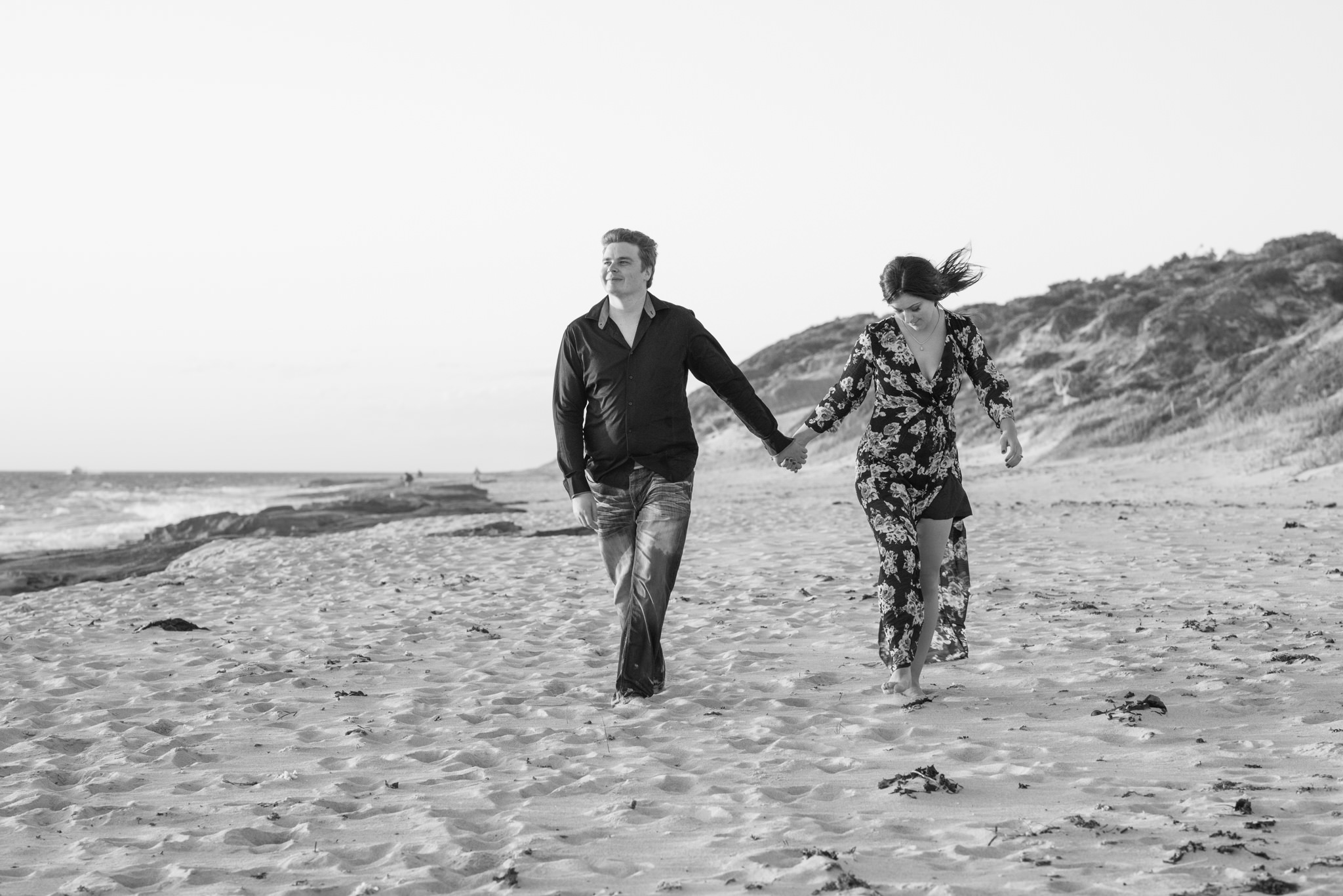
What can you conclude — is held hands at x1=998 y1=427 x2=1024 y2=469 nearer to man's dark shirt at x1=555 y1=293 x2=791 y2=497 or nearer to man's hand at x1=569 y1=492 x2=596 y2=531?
man's dark shirt at x1=555 y1=293 x2=791 y2=497

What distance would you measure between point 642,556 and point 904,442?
1.37m

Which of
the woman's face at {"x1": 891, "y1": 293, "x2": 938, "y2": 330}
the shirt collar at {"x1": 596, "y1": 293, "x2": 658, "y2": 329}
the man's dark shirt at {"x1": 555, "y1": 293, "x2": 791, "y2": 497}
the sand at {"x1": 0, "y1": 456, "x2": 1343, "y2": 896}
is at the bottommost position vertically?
the sand at {"x1": 0, "y1": 456, "x2": 1343, "y2": 896}

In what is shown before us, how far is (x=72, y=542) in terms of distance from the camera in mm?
26484

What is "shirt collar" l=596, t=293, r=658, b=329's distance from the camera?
5684 millimetres

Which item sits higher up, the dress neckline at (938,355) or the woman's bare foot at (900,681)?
the dress neckline at (938,355)

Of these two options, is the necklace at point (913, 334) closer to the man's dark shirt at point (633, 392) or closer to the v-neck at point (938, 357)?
the v-neck at point (938, 357)

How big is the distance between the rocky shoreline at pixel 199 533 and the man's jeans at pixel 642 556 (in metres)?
9.83

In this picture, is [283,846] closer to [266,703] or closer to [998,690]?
[266,703]

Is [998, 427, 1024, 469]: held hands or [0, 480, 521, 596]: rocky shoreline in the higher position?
[998, 427, 1024, 469]: held hands

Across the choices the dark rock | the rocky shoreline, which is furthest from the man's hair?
the rocky shoreline

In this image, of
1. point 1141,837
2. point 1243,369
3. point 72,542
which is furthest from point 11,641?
point 1243,369

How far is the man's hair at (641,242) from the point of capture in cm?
561

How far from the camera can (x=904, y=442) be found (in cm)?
544

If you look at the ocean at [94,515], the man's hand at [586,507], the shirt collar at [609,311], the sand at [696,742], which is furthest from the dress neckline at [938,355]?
the ocean at [94,515]
